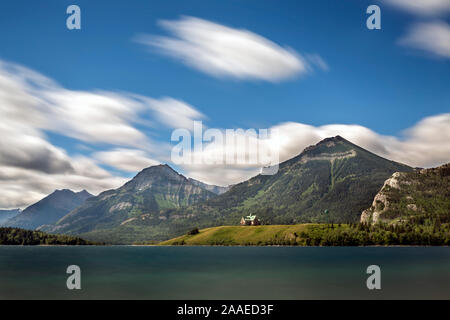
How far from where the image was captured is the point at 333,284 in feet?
276

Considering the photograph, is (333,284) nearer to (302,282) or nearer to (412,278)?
(302,282)

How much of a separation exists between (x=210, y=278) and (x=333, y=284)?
103 ft

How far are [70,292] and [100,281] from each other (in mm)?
17965

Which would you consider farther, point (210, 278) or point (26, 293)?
point (210, 278)

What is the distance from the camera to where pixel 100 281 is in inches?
3620
